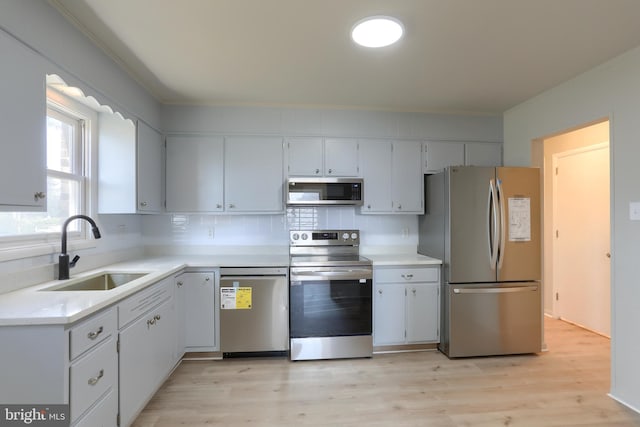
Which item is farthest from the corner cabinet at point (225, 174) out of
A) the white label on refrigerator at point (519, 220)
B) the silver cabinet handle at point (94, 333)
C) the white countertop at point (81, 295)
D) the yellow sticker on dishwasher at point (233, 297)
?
the white label on refrigerator at point (519, 220)

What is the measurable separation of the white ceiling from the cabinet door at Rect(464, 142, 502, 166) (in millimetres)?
523

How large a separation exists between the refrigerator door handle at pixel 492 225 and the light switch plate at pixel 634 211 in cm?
85

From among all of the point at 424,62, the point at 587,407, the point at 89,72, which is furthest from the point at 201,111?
the point at 587,407

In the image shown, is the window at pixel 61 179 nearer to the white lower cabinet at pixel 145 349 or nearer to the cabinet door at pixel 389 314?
the white lower cabinet at pixel 145 349

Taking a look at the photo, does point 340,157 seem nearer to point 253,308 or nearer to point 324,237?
point 324,237

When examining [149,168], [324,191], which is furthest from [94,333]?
[324,191]

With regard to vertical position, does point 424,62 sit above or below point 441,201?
above

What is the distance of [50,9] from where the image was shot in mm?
1636

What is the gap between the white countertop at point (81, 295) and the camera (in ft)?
4.17

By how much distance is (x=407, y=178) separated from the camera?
3.25 m

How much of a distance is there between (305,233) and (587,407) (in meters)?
2.55

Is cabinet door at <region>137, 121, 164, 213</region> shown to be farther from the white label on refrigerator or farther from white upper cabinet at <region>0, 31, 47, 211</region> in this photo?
the white label on refrigerator

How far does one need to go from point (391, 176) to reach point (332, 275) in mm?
1242

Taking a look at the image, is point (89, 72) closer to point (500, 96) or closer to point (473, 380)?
point (500, 96)
